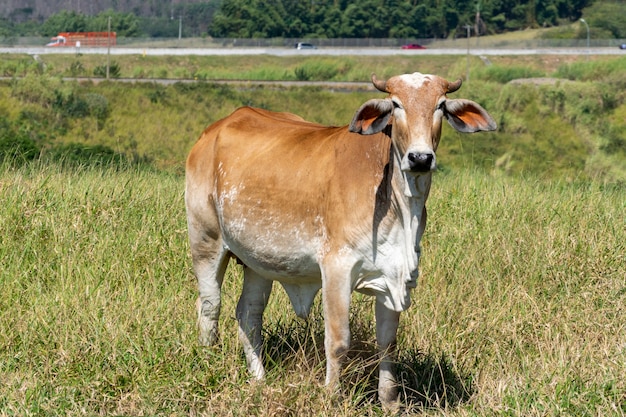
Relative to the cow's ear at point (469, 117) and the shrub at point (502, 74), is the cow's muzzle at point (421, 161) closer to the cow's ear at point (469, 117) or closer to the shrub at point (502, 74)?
the cow's ear at point (469, 117)

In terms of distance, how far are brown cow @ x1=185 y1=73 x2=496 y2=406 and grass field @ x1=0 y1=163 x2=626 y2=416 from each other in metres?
0.36

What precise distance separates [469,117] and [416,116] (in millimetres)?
423

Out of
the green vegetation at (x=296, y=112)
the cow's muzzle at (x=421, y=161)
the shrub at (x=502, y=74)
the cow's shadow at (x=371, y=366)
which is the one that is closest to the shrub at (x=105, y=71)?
the green vegetation at (x=296, y=112)

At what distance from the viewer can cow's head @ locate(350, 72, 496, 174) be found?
4.50m

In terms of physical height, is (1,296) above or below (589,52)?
above

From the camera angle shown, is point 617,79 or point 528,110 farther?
point 617,79

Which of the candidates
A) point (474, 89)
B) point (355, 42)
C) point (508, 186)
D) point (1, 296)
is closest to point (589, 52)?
point (355, 42)

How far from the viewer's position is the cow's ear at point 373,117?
4.70 metres

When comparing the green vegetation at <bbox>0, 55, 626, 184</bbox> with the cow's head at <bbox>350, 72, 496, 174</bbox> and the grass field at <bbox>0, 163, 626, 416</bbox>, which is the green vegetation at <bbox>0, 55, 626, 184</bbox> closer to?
the grass field at <bbox>0, 163, 626, 416</bbox>

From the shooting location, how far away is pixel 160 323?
5.75 meters

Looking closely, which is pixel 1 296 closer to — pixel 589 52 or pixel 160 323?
pixel 160 323

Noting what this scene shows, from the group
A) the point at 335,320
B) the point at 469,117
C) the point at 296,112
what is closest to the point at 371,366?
the point at 335,320

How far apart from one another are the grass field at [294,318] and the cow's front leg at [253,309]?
127mm

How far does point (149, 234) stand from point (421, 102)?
378 cm
